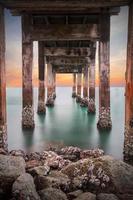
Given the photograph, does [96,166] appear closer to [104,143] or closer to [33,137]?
[104,143]

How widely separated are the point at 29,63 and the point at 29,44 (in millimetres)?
792

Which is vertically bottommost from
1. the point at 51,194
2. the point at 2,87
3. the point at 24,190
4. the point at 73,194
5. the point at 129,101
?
the point at 73,194

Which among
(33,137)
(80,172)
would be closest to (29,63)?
(33,137)

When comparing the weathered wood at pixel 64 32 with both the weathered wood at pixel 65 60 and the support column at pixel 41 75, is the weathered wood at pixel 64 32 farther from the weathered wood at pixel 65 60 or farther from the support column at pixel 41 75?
the weathered wood at pixel 65 60

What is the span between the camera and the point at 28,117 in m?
13.6

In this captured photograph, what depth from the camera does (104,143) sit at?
1192cm

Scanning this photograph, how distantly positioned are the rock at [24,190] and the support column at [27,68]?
8539 millimetres

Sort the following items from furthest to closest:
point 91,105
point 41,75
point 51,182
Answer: point 91,105
point 41,75
point 51,182

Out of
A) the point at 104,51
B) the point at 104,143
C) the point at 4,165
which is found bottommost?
the point at 104,143

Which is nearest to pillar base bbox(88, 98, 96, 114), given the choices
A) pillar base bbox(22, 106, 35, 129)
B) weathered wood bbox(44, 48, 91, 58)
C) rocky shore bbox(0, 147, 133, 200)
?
weathered wood bbox(44, 48, 91, 58)

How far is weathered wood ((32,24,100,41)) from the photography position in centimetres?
1302

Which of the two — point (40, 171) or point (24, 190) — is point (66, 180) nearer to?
point (40, 171)

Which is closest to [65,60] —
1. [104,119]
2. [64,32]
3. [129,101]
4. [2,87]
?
[64,32]

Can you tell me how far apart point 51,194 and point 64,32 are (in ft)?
30.2
